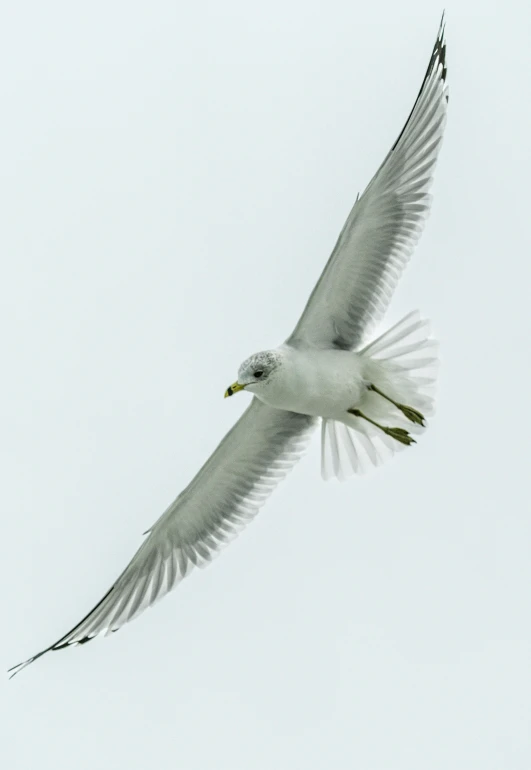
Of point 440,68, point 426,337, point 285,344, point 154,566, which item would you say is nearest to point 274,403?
point 285,344

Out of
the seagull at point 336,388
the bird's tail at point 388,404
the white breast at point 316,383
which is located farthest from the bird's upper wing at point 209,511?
the white breast at point 316,383

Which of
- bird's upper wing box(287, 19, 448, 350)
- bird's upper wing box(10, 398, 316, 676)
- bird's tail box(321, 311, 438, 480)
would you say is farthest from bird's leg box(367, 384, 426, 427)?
bird's upper wing box(10, 398, 316, 676)

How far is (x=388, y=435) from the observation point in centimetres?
716

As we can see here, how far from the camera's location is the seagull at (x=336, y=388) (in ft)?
22.1

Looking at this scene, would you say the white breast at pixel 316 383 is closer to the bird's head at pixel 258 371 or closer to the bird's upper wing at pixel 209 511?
the bird's head at pixel 258 371

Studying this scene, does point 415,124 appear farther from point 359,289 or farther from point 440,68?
point 359,289

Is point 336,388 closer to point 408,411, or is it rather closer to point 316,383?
point 316,383

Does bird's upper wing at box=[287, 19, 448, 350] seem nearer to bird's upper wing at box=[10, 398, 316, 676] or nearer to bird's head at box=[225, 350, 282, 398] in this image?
bird's head at box=[225, 350, 282, 398]

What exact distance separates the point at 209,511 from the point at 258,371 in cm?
114

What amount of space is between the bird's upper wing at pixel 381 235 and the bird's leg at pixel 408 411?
264mm

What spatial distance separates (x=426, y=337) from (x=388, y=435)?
602mm

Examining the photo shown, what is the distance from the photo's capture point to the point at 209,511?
746 centimetres

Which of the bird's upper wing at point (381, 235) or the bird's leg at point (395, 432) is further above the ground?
Result: the bird's upper wing at point (381, 235)

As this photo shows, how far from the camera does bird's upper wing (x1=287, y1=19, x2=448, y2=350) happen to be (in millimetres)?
6723
